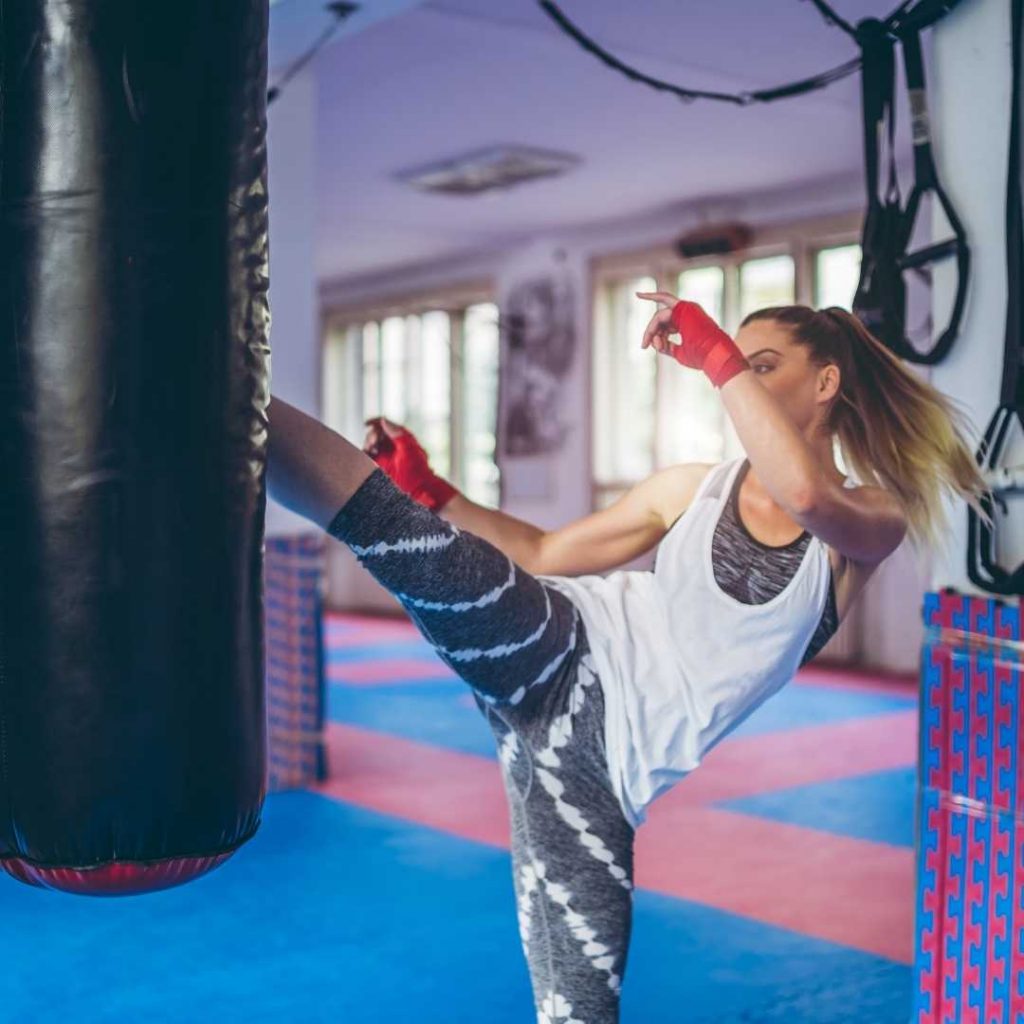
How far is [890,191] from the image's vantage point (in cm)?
222

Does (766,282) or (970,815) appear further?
(766,282)

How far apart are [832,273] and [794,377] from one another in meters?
5.83

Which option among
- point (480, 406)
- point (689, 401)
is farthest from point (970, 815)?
point (480, 406)

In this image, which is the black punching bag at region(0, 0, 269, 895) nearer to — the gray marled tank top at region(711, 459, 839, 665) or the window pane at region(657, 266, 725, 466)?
the gray marled tank top at region(711, 459, 839, 665)

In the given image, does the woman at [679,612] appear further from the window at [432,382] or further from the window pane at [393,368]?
the window pane at [393,368]

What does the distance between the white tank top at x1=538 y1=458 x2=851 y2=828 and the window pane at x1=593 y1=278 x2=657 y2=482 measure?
6.80m

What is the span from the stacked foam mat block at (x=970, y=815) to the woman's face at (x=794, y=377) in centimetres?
52

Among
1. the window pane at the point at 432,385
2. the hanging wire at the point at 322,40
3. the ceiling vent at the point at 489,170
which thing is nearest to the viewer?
the hanging wire at the point at 322,40

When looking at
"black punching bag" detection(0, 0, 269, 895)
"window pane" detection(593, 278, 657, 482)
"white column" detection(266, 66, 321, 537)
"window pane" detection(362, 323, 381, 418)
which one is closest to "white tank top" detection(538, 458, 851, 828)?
"black punching bag" detection(0, 0, 269, 895)

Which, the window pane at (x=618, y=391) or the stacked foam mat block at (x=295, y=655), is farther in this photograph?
the window pane at (x=618, y=391)

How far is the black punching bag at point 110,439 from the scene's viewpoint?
1315 mm

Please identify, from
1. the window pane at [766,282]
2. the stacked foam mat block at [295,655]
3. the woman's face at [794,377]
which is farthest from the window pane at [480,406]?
the woman's face at [794,377]

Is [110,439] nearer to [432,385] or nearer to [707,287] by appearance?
[707,287]

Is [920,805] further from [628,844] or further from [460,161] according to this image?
[460,161]
